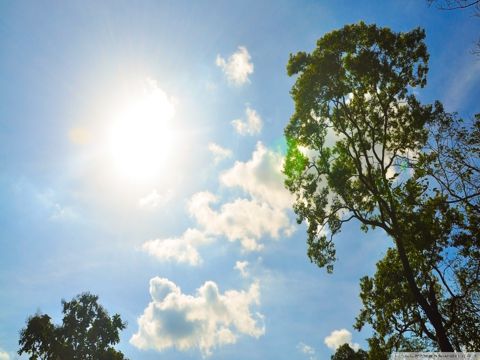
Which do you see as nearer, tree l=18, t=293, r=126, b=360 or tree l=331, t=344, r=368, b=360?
tree l=18, t=293, r=126, b=360

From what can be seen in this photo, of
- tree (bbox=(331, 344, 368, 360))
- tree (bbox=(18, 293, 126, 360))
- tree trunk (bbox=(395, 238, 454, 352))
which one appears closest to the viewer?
tree trunk (bbox=(395, 238, 454, 352))

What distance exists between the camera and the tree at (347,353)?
52253mm

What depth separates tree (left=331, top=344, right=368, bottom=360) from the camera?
5225 centimetres

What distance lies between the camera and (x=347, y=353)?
53.7 m

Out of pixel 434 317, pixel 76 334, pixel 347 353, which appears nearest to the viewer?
pixel 434 317

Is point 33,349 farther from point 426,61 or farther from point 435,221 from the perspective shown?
point 426,61

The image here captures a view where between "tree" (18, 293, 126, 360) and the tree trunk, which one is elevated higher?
"tree" (18, 293, 126, 360)

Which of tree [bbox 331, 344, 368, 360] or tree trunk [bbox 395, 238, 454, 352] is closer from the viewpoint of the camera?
tree trunk [bbox 395, 238, 454, 352]

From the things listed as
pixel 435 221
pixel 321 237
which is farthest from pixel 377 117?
pixel 321 237

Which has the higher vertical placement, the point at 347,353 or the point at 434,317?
the point at 347,353

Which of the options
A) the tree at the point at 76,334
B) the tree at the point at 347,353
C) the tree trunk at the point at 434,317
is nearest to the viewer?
the tree trunk at the point at 434,317

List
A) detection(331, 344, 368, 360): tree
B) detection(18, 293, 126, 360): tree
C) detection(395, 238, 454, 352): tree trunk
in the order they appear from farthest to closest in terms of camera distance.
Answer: detection(331, 344, 368, 360): tree → detection(18, 293, 126, 360): tree → detection(395, 238, 454, 352): tree trunk

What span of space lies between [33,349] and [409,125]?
43.5 meters

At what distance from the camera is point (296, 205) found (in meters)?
19.2
